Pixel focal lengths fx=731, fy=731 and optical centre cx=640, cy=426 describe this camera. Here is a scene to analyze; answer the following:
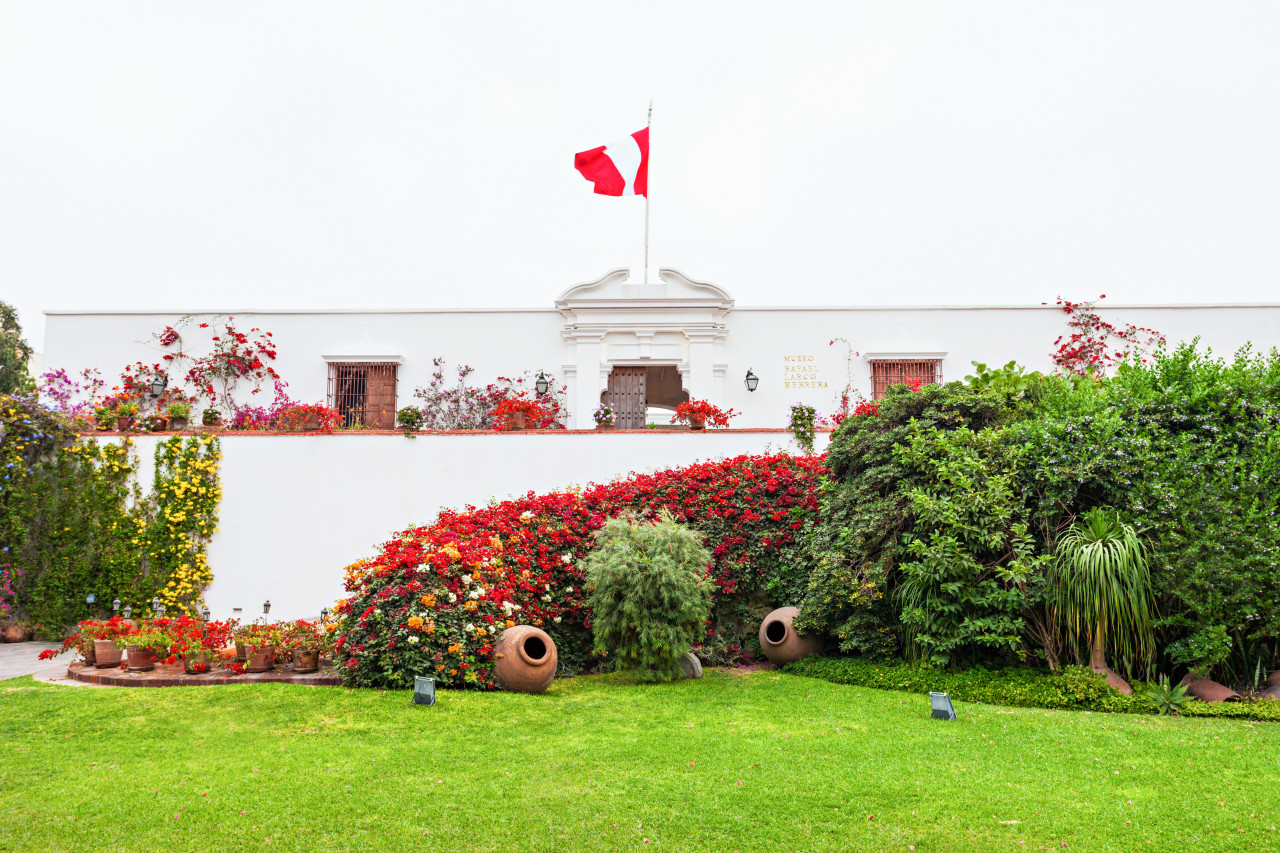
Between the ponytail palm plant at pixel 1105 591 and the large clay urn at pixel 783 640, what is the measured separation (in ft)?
8.24

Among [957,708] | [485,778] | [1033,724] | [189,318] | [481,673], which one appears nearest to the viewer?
[485,778]

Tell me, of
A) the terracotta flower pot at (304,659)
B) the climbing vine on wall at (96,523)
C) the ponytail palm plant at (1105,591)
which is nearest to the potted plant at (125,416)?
the climbing vine on wall at (96,523)

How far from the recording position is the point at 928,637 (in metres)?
6.77

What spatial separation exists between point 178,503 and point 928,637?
32.4 ft

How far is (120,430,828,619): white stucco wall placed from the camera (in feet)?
34.1

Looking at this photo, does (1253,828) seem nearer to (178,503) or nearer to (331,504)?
(331,504)

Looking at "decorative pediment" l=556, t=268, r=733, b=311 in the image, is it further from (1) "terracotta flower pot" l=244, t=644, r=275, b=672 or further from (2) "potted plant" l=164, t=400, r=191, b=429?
(1) "terracotta flower pot" l=244, t=644, r=275, b=672

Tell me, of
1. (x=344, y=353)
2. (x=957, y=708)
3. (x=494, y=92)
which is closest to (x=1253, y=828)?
(x=957, y=708)

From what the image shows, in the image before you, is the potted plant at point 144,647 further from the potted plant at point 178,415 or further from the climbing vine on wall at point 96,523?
the potted plant at point 178,415

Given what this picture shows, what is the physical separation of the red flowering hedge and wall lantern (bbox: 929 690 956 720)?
2994mm

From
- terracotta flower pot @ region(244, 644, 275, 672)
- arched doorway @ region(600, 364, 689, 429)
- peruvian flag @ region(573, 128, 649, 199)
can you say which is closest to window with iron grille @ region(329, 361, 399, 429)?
arched doorway @ region(600, 364, 689, 429)

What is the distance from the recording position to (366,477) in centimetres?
1058

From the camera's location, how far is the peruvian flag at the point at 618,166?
1350 cm

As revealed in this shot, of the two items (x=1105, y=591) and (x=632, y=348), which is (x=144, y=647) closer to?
(x=632, y=348)
